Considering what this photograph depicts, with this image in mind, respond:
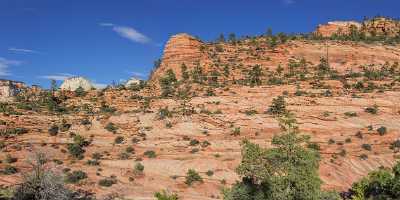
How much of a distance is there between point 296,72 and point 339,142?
33.4 meters

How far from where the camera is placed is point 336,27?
390 feet

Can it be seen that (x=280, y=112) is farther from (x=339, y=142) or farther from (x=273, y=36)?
(x=273, y=36)

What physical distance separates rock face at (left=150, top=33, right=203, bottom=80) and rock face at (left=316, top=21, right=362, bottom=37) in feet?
131

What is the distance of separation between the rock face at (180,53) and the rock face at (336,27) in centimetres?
4003

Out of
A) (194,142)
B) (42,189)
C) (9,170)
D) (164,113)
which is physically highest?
(164,113)

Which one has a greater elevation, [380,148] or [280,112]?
[280,112]

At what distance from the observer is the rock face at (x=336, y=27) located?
11656 cm

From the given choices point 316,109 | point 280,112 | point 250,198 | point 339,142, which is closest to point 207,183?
point 250,198

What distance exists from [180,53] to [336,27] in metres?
48.6

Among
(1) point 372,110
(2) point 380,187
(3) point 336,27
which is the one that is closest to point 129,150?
(2) point 380,187

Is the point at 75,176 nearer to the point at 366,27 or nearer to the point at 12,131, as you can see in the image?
the point at 12,131

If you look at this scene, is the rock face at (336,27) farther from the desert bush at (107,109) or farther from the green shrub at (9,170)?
the green shrub at (9,170)

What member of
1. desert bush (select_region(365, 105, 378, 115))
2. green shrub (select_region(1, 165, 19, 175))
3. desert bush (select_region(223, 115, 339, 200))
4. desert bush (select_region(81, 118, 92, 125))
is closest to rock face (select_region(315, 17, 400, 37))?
desert bush (select_region(365, 105, 378, 115))

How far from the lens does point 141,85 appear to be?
86000 millimetres
